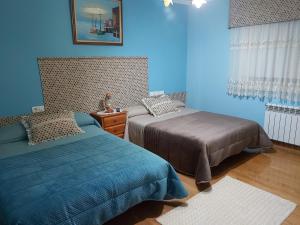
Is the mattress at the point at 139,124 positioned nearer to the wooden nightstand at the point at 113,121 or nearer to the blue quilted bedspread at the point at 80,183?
the wooden nightstand at the point at 113,121

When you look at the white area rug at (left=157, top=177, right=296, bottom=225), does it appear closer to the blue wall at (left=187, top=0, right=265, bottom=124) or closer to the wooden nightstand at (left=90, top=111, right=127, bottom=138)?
the wooden nightstand at (left=90, top=111, right=127, bottom=138)

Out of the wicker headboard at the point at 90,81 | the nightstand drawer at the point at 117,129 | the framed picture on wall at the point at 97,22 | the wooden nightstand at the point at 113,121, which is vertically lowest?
the nightstand drawer at the point at 117,129

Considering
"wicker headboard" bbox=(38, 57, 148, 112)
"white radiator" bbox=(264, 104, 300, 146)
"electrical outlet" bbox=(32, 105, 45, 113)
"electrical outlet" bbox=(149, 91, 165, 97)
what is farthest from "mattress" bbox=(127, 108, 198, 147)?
"white radiator" bbox=(264, 104, 300, 146)

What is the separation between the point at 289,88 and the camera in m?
3.20

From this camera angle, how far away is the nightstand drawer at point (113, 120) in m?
3.14

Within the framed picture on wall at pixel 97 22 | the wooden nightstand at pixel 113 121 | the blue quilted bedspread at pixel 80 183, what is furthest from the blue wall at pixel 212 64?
the blue quilted bedspread at pixel 80 183

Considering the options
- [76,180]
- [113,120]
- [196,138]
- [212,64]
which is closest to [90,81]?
[113,120]

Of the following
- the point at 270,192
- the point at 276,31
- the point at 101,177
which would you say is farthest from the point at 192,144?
the point at 276,31

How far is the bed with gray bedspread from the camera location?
248 cm

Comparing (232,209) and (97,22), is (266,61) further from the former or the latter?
(97,22)

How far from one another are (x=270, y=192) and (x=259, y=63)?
2.04m

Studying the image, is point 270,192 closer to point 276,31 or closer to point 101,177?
point 101,177

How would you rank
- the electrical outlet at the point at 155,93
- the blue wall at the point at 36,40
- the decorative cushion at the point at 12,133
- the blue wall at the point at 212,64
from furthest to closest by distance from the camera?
the electrical outlet at the point at 155,93 → the blue wall at the point at 212,64 → the blue wall at the point at 36,40 → the decorative cushion at the point at 12,133

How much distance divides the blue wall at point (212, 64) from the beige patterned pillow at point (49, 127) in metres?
2.69
